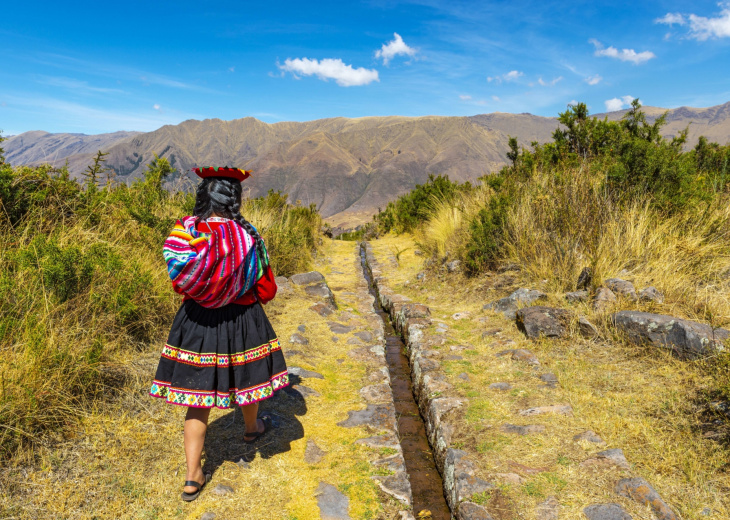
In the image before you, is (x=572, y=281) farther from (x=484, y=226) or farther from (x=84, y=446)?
(x=84, y=446)

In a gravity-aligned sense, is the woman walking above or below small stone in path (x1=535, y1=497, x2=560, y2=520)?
above

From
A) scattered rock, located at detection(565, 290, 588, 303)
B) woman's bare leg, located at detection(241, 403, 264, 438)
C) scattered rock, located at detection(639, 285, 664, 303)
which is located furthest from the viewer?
scattered rock, located at detection(565, 290, 588, 303)

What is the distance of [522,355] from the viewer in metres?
3.56

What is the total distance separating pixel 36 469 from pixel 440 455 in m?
2.21

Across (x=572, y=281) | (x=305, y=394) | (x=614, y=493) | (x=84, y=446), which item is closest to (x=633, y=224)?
(x=572, y=281)

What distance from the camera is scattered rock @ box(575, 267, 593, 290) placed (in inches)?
162

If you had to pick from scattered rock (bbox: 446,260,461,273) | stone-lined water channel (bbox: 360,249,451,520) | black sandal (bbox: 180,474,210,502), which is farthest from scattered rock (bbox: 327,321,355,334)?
black sandal (bbox: 180,474,210,502)

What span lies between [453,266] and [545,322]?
101 inches

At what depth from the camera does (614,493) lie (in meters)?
1.89

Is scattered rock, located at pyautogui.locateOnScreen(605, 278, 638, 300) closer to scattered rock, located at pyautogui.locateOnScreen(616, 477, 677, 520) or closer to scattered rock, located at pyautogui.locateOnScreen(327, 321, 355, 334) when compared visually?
scattered rock, located at pyautogui.locateOnScreen(616, 477, 677, 520)

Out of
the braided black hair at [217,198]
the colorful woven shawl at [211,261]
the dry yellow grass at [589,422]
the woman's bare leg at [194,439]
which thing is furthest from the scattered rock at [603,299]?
the woman's bare leg at [194,439]

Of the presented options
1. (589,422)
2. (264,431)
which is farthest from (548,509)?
(264,431)

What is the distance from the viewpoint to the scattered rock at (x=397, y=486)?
2135 mm

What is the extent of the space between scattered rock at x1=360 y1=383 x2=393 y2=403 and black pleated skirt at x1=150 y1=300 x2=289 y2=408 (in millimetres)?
1242
